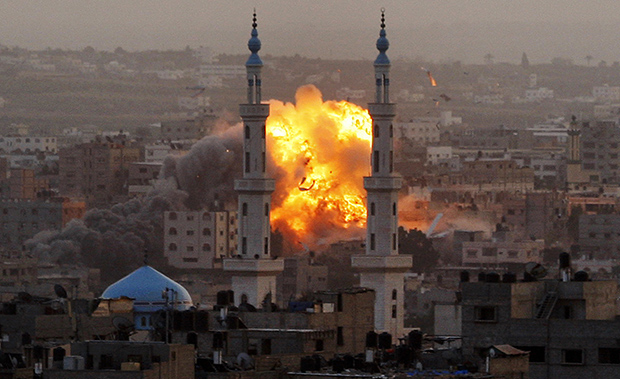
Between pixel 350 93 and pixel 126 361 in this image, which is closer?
pixel 126 361

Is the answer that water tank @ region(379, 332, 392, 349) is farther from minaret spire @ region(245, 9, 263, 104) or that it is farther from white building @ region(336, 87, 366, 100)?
white building @ region(336, 87, 366, 100)

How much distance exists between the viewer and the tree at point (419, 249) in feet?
420

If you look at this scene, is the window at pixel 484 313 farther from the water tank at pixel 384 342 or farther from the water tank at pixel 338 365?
the water tank at pixel 384 342

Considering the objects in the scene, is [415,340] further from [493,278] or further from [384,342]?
[493,278]

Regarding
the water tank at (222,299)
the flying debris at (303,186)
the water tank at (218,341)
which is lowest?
the water tank at (218,341)

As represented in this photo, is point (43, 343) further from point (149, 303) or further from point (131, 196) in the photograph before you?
point (131, 196)

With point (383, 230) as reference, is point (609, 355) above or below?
below

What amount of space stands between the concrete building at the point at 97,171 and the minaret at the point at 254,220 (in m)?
78.6

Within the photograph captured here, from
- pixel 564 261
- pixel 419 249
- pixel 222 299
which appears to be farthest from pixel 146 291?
pixel 419 249

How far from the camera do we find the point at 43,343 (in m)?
55.4

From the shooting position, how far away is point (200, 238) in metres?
137

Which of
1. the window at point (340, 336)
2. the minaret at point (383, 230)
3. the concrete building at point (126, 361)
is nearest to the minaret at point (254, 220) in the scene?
the minaret at point (383, 230)

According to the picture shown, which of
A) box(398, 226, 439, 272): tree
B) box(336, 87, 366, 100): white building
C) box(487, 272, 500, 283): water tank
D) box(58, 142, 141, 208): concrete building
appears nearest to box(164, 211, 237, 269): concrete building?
box(398, 226, 439, 272): tree

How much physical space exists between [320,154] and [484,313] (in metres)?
61.0
